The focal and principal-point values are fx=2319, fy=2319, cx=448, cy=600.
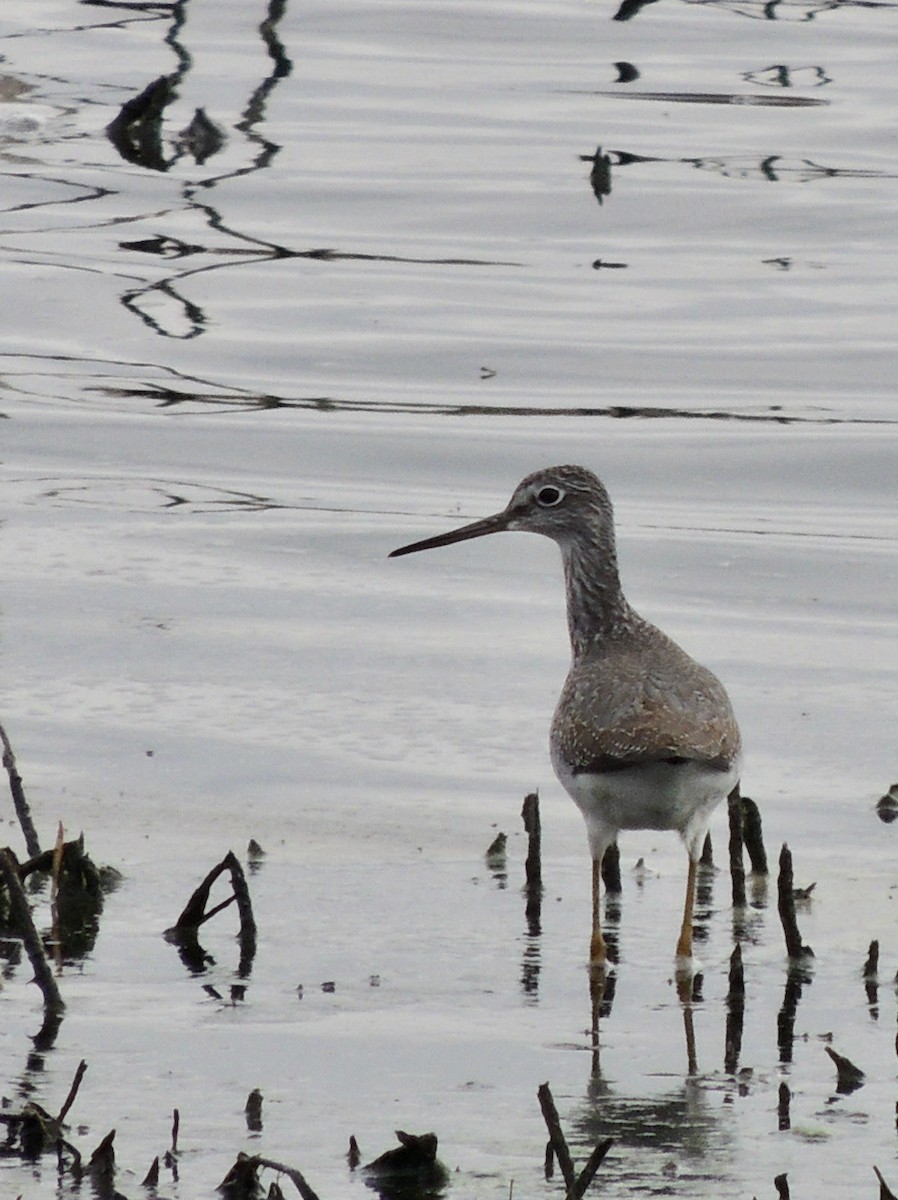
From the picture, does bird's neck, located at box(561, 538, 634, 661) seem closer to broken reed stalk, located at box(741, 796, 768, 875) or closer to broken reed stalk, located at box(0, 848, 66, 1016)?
broken reed stalk, located at box(741, 796, 768, 875)

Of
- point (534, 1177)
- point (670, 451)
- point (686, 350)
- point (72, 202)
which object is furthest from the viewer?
point (72, 202)

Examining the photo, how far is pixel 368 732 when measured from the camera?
9.49 meters

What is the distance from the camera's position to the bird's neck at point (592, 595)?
859 centimetres

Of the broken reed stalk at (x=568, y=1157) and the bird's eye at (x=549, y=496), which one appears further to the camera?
the bird's eye at (x=549, y=496)

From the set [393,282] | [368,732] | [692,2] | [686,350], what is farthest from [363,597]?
[692,2]

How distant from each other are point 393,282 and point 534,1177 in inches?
561

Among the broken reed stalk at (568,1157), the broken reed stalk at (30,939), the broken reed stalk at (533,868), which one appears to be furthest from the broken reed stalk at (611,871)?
the broken reed stalk at (568,1157)

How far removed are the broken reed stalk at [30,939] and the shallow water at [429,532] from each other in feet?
0.29

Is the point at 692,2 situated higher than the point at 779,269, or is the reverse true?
the point at 692,2

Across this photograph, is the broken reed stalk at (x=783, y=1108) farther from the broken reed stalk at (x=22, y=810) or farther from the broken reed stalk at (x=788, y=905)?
the broken reed stalk at (x=22, y=810)

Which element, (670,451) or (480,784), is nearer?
(480,784)

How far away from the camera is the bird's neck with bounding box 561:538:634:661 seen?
8.59m

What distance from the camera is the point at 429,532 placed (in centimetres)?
1296

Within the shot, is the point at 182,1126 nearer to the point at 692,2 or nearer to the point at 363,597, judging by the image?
the point at 363,597
